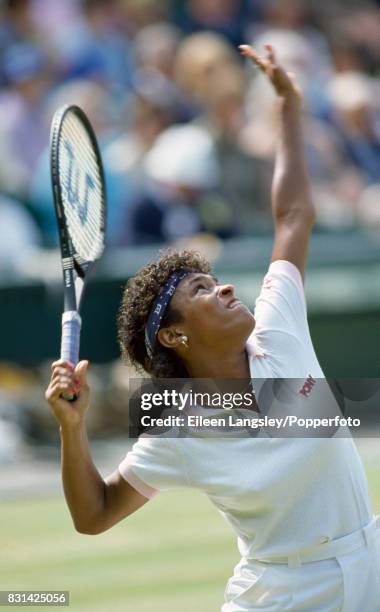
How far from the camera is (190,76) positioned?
11.3 metres

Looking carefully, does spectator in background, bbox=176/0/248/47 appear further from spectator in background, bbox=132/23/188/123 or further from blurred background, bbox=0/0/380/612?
spectator in background, bbox=132/23/188/123

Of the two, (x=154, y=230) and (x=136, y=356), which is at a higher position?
(x=154, y=230)

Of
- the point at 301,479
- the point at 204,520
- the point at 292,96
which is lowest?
the point at 301,479

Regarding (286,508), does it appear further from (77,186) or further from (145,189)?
(145,189)

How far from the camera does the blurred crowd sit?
10250 millimetres

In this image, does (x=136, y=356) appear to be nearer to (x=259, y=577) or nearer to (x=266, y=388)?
(x=266, y=388)

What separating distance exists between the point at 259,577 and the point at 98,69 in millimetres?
8649

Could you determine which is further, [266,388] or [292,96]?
[292,96]

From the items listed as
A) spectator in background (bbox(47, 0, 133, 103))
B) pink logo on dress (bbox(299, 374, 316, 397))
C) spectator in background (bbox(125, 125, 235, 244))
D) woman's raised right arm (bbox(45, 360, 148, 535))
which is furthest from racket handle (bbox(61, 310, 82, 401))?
spectator in background (bbox(47, 0, 133, 103))

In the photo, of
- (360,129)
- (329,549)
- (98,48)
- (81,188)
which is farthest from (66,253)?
(98,48)

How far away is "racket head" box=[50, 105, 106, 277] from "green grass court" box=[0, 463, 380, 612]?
1852 mm

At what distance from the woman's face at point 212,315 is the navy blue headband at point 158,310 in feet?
0.06

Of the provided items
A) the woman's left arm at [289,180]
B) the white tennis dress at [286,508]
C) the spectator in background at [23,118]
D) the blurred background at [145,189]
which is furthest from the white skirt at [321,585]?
the spectator in background at [23,118]

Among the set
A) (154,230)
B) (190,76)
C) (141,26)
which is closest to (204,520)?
(154,230)
